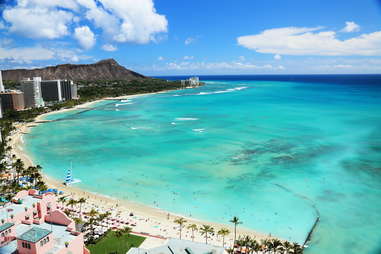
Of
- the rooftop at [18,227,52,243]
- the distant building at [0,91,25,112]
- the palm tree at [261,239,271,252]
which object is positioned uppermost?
the distant building at [0,91,25,112]

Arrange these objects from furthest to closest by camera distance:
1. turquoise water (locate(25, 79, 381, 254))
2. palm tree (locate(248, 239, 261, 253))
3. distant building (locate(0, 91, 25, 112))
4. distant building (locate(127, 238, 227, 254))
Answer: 1. distant building (locate(0, 91, 25, 112))
2. turquoise water (locate(25, 79, 381, 254))
3. palm tree (locate(248, 239, 261, 253))
4. distant building (locate(127, 238, 227, 254))

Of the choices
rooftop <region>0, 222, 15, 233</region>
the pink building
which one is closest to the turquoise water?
the pink building

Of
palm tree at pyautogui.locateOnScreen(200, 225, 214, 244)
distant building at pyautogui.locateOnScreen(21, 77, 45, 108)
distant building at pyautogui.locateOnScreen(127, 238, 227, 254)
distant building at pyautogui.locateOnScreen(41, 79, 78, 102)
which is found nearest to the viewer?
distant building at pyautogui.locateOnScreen(127, 238, 227, 254)

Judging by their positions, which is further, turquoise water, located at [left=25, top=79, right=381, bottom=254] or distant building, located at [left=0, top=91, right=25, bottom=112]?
distant building, located at [left=0, top=91, right=25, bottom=112]

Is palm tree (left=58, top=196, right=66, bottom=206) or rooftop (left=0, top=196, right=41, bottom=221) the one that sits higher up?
rooftop (left=0, top=196, right=41, bottom=221)

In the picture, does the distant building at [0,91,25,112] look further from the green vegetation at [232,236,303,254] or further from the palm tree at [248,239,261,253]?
the palm tree at [248,239,261,253]

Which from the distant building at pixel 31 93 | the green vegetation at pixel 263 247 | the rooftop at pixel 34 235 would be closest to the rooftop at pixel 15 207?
the rooftop at pixel 34 235

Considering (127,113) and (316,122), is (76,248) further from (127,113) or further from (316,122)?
(127,113)
